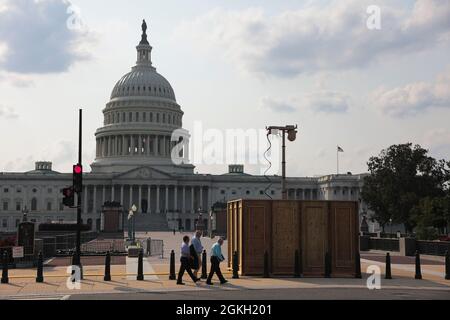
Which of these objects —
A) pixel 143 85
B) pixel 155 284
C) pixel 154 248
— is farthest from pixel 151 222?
pixel 155 284

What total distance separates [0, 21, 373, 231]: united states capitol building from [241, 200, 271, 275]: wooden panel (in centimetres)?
12179

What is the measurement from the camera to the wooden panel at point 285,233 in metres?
28.1

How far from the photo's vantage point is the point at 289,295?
21.4m

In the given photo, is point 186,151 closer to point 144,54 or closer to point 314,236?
point 144,54

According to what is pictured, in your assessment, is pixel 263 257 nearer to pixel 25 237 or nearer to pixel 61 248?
pixel 25 237

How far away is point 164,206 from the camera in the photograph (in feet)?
535

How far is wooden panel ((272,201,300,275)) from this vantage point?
28.1 meters

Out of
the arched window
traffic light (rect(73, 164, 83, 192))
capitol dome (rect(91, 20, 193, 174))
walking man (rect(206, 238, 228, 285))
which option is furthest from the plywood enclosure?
the arched window

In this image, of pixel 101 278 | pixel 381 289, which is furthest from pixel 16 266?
pixel 381 289

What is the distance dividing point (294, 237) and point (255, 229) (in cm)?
168

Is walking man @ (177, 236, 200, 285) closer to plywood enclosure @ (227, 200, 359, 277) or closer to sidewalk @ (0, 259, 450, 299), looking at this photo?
sidewalk @ (0, 259, 450, 299)

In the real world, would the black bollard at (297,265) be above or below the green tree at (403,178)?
below

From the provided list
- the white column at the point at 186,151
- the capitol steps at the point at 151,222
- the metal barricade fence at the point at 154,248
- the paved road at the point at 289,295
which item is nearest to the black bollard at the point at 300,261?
the paved road at the point at 289,295

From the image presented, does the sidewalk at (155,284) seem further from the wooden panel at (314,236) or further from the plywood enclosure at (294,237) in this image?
the wooden panel at (314,236)
